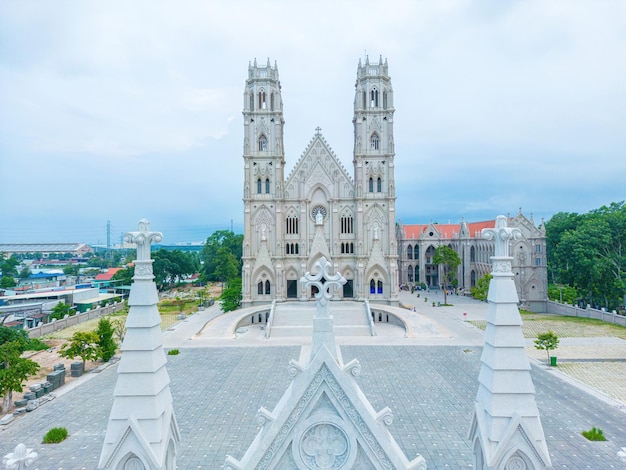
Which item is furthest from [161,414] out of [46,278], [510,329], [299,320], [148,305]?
[46,278]

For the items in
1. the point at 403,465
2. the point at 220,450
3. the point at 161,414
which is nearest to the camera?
the point at 403,465

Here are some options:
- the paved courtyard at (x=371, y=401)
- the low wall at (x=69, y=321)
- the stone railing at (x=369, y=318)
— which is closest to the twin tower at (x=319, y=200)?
the stone railing at (x=369, y=318)

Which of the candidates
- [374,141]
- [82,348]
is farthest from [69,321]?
[374,141]

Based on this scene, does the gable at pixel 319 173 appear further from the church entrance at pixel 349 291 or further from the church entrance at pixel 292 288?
the church entrance at pixel 349 291

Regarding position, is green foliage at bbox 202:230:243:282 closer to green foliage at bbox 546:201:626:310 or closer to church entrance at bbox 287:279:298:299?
church entrance at bbox 287:279:298:299

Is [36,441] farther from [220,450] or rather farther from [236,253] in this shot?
[236,253]

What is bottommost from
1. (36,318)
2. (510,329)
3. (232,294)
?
(36,318)

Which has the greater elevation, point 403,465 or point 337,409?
point 337,409
